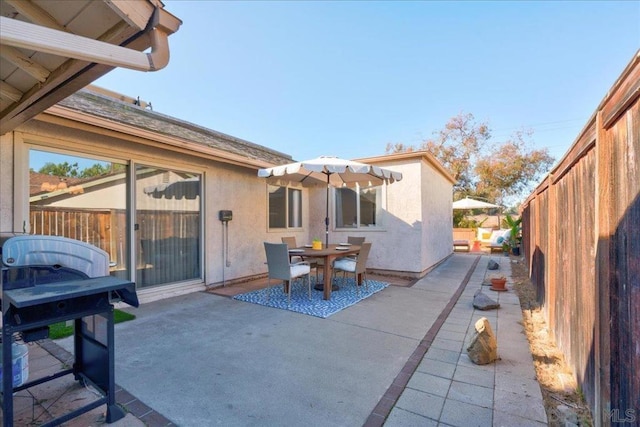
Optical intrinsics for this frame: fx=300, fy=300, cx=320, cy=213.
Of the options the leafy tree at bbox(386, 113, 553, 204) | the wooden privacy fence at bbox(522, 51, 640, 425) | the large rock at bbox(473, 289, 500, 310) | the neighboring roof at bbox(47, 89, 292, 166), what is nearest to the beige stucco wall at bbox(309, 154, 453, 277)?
the large rock at bbox(473, 289, 500, 310)

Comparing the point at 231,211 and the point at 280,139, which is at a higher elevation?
the point at 280,139

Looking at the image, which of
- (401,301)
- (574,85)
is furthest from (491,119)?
(401,301)

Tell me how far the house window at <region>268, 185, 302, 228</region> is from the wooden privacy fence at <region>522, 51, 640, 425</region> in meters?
6.72

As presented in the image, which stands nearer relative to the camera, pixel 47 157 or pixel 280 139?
pixel 47 157

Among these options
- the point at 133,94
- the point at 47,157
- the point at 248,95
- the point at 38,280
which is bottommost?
the point at 38,280

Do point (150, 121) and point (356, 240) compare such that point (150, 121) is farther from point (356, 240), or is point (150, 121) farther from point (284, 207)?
point (356, 240)

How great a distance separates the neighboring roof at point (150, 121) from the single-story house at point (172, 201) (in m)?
0.04

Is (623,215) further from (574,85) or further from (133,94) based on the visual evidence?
(574,85)

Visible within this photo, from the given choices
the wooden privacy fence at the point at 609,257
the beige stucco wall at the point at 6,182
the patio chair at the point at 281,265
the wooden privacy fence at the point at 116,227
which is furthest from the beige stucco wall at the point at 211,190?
the wooden privacy fence at the point at 609,257

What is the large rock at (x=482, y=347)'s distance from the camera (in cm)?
320

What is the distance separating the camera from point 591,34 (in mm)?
9781

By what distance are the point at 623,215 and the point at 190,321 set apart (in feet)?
16.1

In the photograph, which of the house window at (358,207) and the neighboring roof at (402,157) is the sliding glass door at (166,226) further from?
the neighboring roof at (402,157)

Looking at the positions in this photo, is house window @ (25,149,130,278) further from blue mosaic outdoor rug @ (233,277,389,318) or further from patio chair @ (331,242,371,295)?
patio chair @ (331,242,371,295)
